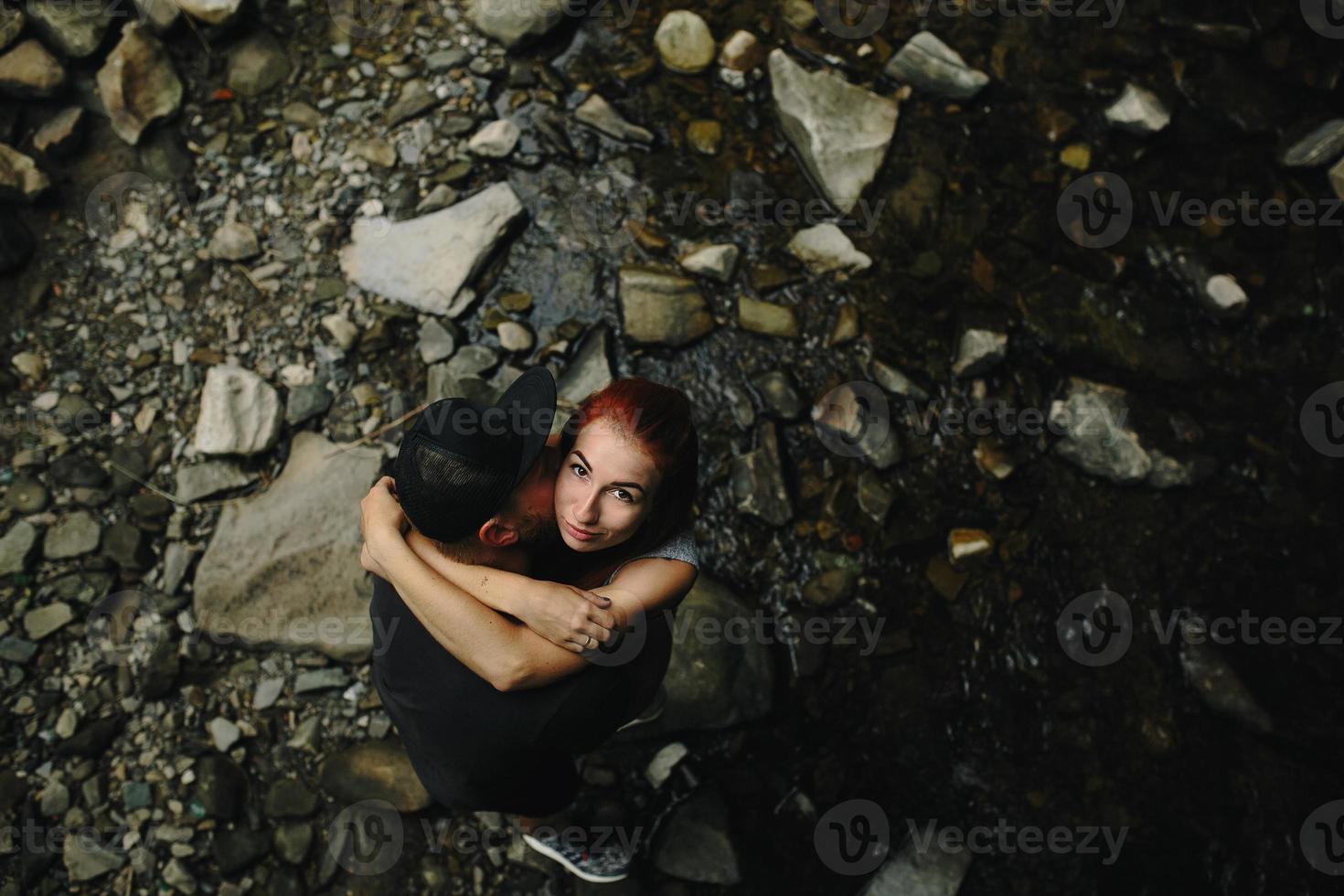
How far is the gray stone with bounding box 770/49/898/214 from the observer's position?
122 inches

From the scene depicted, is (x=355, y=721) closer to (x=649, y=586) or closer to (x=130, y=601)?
(x=130, y=601)

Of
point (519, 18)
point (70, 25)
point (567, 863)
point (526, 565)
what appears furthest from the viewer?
point (519, 18)

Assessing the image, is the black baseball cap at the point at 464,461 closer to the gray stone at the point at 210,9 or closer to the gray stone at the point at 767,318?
the gray stone at the point at 767,318

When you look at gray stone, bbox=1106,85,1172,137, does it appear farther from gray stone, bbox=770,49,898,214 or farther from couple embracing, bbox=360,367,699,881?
couple embracing, bbox=360,367,699,881

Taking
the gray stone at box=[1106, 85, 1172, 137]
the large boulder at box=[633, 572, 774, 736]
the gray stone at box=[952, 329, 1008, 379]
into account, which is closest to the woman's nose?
the large boulder at box=[633, 572, 774, 736]

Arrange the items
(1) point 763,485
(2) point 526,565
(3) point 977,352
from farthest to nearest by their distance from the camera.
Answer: (3) point 977,352
(1) point 763,485
(2) point 526,565

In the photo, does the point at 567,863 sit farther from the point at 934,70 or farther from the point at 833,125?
the point at 934,70

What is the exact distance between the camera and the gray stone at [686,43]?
319 cm

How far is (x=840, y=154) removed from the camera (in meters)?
3.09

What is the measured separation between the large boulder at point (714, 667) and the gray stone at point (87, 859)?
1559 millimetres

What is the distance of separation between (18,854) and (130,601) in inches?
29.2

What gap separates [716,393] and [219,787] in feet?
6.27

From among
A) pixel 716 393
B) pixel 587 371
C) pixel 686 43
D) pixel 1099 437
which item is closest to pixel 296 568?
pixel 587 371

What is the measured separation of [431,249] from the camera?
298cm
